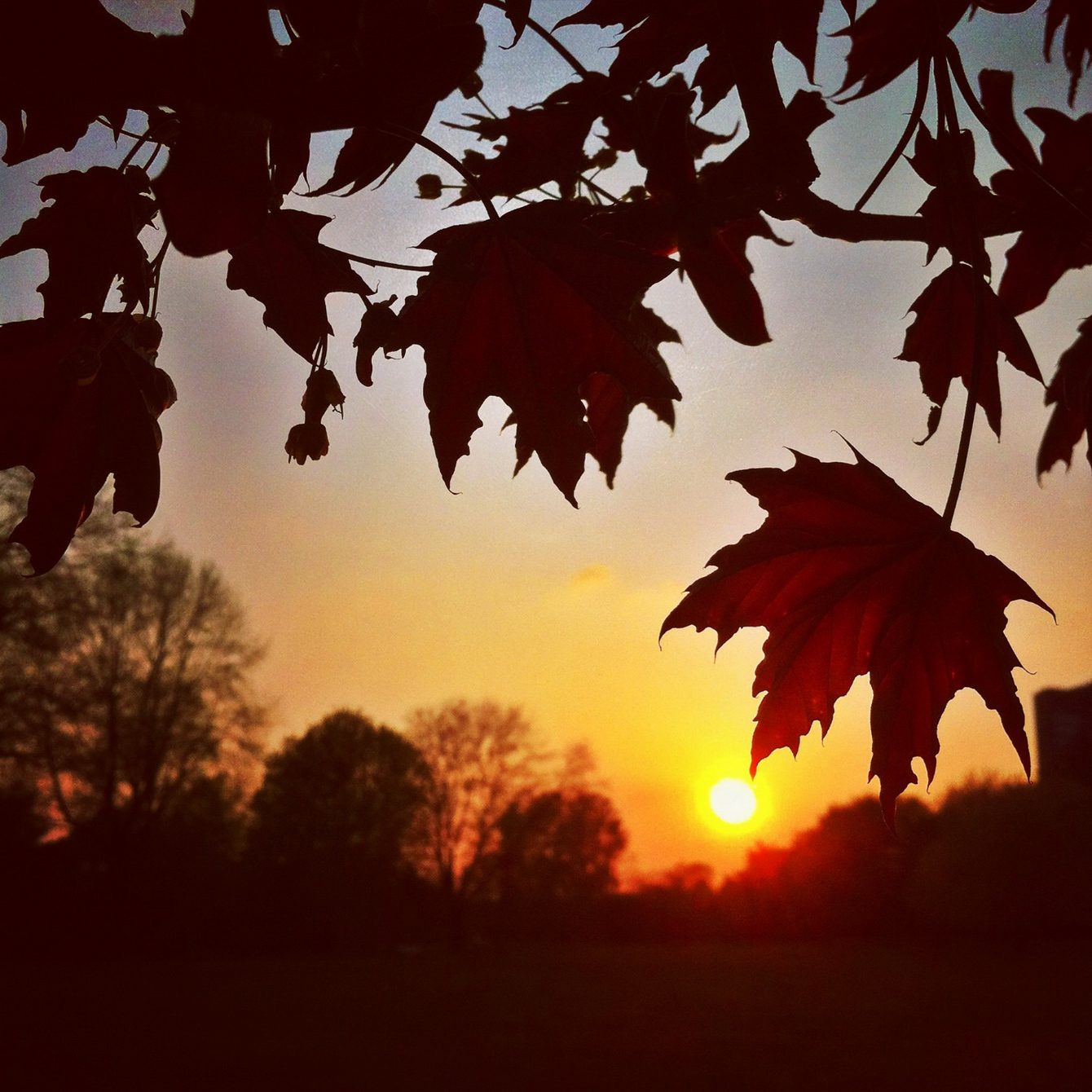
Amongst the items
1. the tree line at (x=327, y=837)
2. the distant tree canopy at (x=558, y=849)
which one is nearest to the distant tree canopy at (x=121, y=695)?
the tree line at (x=327, y=837)

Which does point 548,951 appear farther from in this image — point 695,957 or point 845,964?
point 845,964

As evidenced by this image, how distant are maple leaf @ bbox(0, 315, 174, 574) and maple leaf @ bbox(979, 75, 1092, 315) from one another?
72cm

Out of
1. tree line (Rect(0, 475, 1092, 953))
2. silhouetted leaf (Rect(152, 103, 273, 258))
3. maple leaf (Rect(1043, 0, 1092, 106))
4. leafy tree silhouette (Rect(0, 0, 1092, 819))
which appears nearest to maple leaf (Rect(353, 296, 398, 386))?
leafy tree silhouette (Rect(0, 0, 1092, 819))

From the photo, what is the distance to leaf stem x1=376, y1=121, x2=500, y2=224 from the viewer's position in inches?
16.4

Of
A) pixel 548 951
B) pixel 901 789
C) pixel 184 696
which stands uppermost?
pixel 184 696

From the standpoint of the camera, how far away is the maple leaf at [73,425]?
1.94 ft

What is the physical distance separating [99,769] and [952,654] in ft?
54.0

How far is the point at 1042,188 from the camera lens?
818mm

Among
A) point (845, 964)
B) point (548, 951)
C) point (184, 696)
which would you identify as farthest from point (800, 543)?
point (548, 951)

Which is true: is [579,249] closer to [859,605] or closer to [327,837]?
[859,605]

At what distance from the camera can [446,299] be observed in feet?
1.97

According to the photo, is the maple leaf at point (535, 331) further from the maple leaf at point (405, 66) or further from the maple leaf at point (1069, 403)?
the maple leaf at point (1069, 403)

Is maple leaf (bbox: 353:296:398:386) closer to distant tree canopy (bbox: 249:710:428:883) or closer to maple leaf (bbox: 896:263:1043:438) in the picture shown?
maple leaf (bbox: 896:263:1043:438)

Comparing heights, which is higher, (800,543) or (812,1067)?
(800,543)
